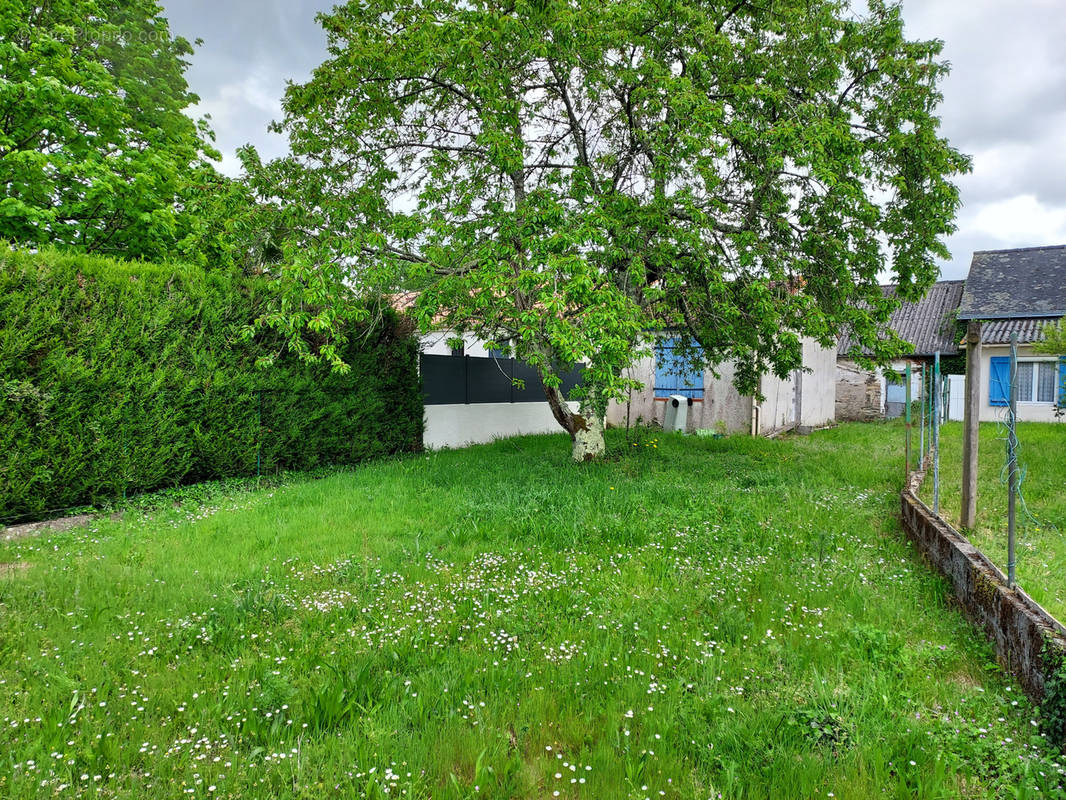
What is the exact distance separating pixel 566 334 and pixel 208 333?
5.01 m

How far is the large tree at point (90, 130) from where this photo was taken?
339 inches

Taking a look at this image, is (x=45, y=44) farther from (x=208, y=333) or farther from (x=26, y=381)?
(x=26, y=381)

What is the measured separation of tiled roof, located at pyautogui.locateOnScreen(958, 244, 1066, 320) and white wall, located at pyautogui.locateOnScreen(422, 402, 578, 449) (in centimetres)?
1405

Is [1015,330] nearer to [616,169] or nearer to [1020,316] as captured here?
[1020,316]

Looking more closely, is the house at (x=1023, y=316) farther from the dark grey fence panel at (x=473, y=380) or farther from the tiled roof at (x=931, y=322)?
the dark grey fence panel at (x=473, y=380)

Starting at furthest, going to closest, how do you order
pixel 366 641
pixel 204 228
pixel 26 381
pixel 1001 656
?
pixel 204 228
pixel 26 381
pixel 366 641
pixel 1001 656

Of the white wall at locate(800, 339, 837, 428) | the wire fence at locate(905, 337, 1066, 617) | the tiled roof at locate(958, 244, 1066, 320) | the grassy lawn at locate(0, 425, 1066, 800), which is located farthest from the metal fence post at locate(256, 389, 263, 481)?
the tiled roof at locate(958, 244, 1066, 320)

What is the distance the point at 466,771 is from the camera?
2.09 meters

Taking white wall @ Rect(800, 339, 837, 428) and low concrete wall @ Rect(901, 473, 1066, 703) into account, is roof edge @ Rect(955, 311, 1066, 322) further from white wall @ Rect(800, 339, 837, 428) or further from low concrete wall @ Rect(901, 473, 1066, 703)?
low concrete wall @ Rect(901, 473, 1066, 703)

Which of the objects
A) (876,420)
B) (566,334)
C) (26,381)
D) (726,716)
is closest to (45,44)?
(26,381)

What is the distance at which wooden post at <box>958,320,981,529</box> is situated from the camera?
3894 mm

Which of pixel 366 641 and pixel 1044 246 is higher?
pixel 1044 246

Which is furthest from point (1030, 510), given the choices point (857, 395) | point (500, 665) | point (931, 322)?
point (931, 322)

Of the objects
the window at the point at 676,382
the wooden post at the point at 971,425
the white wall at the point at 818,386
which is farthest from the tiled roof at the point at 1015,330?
the wooden post at the point at 971,425
